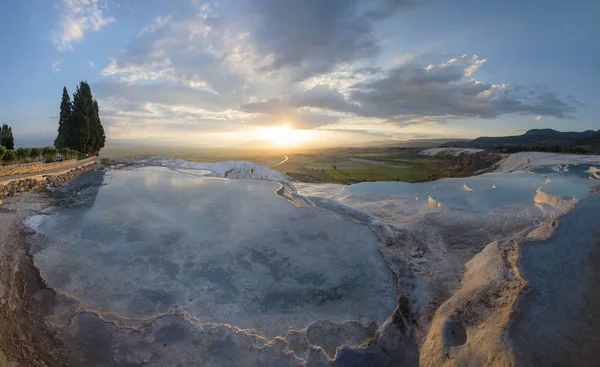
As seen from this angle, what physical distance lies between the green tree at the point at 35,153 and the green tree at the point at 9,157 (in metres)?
2.71

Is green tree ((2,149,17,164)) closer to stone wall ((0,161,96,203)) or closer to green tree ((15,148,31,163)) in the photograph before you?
green tree ((15,148,31,163))

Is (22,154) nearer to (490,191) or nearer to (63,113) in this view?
(63,113)

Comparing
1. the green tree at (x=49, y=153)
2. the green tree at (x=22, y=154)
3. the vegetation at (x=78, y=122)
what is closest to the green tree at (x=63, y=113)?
the vegetation at (x=78, y=122)

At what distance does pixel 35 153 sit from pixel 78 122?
11.6 m

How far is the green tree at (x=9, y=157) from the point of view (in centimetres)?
2183

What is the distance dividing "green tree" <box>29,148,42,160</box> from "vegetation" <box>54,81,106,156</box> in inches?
401

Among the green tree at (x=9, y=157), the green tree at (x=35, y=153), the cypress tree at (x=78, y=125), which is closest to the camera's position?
the green tree at (x=9, y=157)

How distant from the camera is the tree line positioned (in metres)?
30.8

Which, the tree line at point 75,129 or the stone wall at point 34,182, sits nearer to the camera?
the stone wall at point 34,182

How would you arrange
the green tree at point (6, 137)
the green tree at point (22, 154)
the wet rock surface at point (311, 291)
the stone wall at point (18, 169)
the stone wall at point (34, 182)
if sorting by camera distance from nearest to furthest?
the wet rock surface at point (311, 291)
the stone wall at point (34, 182)
the stone wall at point (18, 169)
the green tree at point (22, 154)
the green tree at point (6, 137)

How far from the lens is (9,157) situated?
72.5ft

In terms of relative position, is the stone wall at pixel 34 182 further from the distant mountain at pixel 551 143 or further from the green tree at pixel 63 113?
the distant mountain at pixel 551 143

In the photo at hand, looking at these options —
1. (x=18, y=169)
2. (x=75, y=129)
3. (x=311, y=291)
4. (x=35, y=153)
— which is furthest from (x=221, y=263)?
(x=75, y=129)

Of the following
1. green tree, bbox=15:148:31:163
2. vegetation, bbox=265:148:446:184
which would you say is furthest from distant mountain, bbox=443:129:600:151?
green tree, bbox=15:148:31:163
